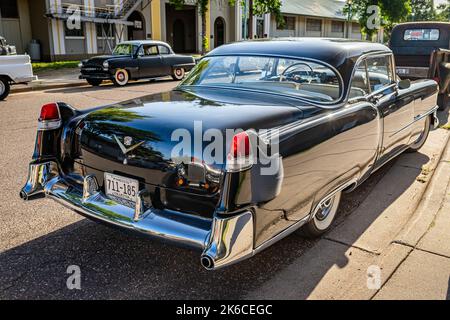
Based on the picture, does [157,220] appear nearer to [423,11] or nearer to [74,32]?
[74,32]

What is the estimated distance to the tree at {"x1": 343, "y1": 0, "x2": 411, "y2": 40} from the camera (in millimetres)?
25562

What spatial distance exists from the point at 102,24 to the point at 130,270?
82.2 ft

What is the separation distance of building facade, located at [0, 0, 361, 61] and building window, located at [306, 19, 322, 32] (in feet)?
24.8

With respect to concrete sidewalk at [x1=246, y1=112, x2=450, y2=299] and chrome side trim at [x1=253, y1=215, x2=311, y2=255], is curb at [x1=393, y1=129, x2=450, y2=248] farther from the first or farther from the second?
chrome side trim at [x1=253, y1=215, x2=311, y2=255]

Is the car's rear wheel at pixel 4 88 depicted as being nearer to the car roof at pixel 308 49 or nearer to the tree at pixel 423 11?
the car roof at pixel 308 49

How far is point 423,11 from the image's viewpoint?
46812mm

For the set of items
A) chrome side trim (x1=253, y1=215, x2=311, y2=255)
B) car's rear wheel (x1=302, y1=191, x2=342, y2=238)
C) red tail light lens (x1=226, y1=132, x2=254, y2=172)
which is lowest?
car's rear wheel (x1=302, y1=191, x2=342, y2=238)

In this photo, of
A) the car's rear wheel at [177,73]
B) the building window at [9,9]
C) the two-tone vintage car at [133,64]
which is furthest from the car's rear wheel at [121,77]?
the building window at [9,9]

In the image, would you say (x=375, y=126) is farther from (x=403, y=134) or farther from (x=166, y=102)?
(x=166, y=102)

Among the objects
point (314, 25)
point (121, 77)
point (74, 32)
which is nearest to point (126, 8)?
point (74, 32)

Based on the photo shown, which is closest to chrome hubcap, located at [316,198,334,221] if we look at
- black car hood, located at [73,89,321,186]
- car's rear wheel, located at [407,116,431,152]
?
black car hood, located at [73,89,321,186]
